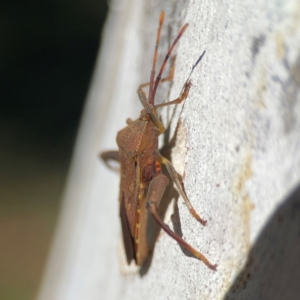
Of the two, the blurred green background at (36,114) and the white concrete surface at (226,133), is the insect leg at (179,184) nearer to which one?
the white concrete surface at (226,133)

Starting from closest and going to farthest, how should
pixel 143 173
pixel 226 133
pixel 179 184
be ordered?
pixel 226 133, pixel 179 184, pixel 143 173

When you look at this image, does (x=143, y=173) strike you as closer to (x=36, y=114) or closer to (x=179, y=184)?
(x=179, y=184)

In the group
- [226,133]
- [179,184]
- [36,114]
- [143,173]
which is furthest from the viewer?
[36,114]

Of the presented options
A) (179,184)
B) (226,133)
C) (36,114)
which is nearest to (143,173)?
(179,184)

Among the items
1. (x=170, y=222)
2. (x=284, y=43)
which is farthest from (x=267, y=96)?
A: (x=170, y=222)

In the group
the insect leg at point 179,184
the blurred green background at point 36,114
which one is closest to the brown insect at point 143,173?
the insect leg at point 179,184
